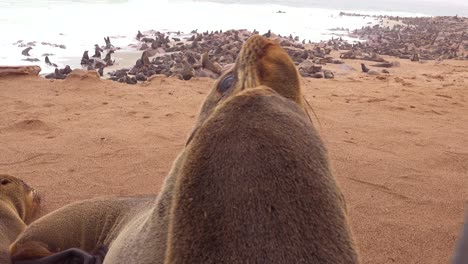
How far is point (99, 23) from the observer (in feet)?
69.0

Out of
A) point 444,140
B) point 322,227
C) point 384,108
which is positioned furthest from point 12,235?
point 384,108

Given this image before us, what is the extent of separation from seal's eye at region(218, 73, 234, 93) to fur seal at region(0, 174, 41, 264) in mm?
2090

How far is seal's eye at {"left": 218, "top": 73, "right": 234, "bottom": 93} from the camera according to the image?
2014mm

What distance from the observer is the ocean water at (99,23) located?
14.7m

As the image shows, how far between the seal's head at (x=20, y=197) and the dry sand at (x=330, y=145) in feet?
0.49

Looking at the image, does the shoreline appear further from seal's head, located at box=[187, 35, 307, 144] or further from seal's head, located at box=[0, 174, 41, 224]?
seal's head, located at box=[187, 35, 307, 144]

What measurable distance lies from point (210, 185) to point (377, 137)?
17.6ft

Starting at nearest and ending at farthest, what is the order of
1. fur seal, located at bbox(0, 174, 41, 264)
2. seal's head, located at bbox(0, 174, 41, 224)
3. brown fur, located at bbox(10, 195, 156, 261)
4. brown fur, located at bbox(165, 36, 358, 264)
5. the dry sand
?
1. brown fur, located at bbox(165, 36, 358, 264)
2. brown fur, located at bbox(10, 195, 156, 261)
3. fur seal, located at bbox(0, 174, 41, 264)
4. seal's head, located at bbox(0, 174, 41, 224)
5. the dry sand

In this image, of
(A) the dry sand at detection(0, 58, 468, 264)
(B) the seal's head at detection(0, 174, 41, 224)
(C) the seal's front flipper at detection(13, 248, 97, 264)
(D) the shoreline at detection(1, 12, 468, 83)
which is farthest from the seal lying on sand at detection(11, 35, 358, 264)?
(D) the shoreline at detection(1, 12, 468, 83)

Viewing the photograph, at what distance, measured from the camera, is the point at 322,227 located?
1283 millimetres

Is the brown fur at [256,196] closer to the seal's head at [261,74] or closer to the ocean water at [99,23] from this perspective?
the seal's head at [261,74]

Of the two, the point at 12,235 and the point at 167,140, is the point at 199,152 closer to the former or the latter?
the point at 12,235

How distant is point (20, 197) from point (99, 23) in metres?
18.2

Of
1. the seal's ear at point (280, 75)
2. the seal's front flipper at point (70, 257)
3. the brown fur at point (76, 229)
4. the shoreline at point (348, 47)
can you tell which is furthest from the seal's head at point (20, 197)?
the shoreline at point (348, 47)
